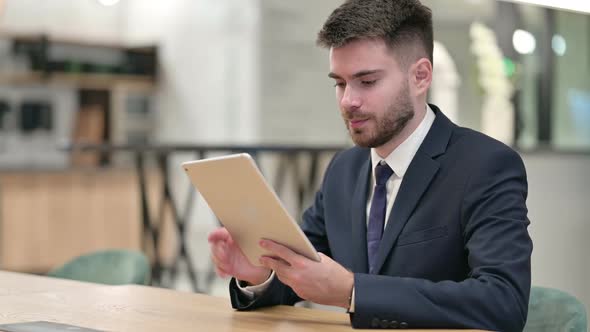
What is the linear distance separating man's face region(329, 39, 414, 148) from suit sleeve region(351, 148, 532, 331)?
0.93 feet

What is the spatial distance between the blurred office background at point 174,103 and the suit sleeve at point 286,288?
10.1 feet

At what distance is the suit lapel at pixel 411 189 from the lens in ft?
7.27

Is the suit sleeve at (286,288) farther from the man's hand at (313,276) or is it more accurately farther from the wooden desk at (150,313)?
the man's hand at (313,276)

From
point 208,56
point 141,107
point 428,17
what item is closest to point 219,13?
point 208,56

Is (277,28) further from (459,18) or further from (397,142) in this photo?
(397,142)

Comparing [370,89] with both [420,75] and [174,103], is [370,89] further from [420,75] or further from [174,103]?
[174,103]

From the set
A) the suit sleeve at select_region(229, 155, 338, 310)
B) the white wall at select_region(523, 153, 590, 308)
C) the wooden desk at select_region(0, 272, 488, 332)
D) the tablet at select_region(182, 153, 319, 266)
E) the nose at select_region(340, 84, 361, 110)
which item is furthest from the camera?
the white wall at select_region(523, 153, 590, 308)

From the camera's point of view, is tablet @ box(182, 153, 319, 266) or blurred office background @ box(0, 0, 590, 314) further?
blurred office background @ box(0, 0, 590, 314)

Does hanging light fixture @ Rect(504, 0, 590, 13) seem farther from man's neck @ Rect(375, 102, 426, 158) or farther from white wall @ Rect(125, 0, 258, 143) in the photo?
white wall @ Rect(125, 0, 258, 143)

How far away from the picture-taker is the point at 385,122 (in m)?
2.21

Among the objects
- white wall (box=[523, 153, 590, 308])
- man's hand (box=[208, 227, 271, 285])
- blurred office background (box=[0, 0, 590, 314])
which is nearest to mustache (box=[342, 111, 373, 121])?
man's hand (box=[208, 227, 271, 285])

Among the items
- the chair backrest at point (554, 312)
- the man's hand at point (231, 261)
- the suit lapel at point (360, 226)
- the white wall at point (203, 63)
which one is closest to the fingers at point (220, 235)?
the man's hand at point (231, 261)

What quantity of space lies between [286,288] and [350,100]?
1.57 ft

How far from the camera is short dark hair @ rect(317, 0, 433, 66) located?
2184 mm
